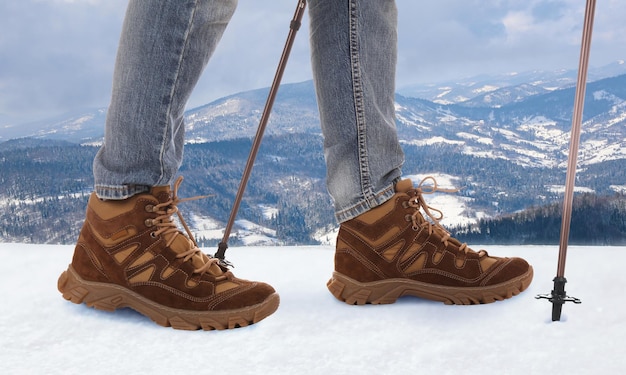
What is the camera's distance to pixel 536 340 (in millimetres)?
937

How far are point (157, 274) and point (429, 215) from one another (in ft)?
1.82

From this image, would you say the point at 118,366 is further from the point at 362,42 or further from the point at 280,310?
the point at 362,42

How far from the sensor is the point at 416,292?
3.81 feet

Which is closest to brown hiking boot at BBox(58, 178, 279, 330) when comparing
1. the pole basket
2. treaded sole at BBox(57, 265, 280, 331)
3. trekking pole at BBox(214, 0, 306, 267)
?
treaded sole at BBox(57, 265, 280, 331)

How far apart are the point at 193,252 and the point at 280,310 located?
21cm

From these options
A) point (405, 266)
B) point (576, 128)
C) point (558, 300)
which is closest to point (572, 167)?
point (576, 128)

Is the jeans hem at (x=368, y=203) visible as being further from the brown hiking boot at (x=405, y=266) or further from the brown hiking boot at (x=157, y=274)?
the brown hiking boot at (x=157, y=274)

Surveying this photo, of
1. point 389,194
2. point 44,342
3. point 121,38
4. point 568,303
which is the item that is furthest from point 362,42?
point 44,342

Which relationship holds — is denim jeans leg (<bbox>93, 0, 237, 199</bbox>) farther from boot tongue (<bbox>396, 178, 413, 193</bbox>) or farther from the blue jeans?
boot tongue (<bbox>396, 178, 413, 193</bbox>)

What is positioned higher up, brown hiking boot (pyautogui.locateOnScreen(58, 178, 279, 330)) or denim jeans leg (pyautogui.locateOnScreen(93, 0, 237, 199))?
denim jeans leg (pyautogui.locateOnScreen(93, 0, 237, 199))

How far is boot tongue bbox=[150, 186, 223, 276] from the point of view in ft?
3.43

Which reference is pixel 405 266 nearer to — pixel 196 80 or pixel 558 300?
pixel 558 300

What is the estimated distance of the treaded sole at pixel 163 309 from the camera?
0.99 meters

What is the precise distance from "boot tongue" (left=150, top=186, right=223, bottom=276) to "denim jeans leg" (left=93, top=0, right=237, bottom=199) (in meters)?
0.03
